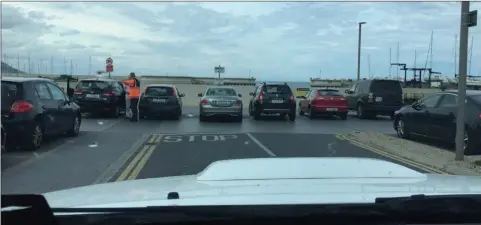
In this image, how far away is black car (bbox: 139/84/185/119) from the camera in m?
21.4

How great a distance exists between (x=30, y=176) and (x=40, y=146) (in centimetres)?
367

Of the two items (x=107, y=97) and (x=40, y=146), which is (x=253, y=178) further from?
(x=107, y=97)

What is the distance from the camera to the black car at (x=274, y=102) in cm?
2203

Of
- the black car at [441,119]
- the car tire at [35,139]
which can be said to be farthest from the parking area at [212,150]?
the car tire at [35,139]

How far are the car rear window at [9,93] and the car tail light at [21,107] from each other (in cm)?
8

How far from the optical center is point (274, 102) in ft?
72.3

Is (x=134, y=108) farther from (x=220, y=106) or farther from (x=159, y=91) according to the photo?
(x=220, y=106)

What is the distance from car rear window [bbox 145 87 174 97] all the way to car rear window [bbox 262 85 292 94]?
12.5 ft

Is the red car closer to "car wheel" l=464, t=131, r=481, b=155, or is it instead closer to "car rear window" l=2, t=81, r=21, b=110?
"car wheel" l=464, t=131, r=481, b=155

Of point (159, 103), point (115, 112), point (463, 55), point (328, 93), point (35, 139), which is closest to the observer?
point (463, 55)

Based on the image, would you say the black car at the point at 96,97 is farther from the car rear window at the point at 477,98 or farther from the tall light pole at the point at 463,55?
the tall light pole at the point at 463,55

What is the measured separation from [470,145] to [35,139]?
911cm

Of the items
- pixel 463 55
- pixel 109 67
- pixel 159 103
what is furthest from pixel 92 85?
pixel 463 55

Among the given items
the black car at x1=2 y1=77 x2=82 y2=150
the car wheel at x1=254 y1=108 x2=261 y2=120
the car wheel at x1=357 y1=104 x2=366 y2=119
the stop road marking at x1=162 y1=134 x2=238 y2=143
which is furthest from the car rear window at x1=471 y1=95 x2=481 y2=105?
the car wheel at x1=357 y1=104 x2=366 y2=119
